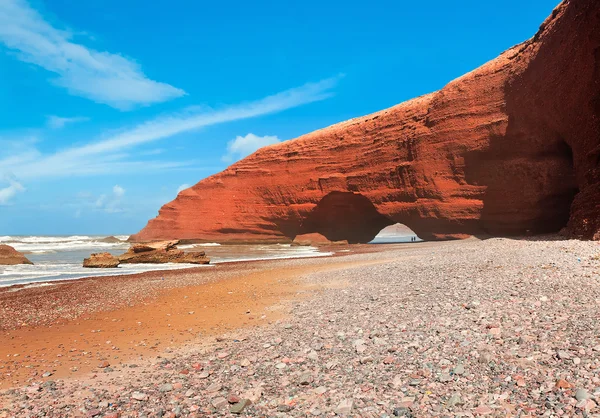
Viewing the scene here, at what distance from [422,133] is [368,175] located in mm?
6829

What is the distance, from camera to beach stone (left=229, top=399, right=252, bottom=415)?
11.9 feet

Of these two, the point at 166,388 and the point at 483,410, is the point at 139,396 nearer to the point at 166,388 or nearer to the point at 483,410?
the point at 166,388

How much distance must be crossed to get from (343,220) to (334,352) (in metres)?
40.0

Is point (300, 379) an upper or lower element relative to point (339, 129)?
lower

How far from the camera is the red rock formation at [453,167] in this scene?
1961cm

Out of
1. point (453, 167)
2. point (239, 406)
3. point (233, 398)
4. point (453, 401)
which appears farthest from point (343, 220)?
point (453, 401)

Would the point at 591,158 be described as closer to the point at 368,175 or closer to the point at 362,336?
the point at 362,336

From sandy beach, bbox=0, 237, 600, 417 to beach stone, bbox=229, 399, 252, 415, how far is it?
1 cm

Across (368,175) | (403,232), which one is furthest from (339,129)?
(403,232)

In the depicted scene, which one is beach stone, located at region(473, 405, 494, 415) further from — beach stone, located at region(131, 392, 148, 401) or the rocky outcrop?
the rocky outcrop

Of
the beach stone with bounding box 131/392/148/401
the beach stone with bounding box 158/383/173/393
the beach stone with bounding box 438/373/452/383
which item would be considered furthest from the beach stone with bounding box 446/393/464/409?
the beach stone with bounding box 131/392/148/401

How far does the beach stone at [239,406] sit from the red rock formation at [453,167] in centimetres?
1755

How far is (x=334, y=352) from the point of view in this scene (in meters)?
4.89

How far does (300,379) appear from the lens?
4.18m
